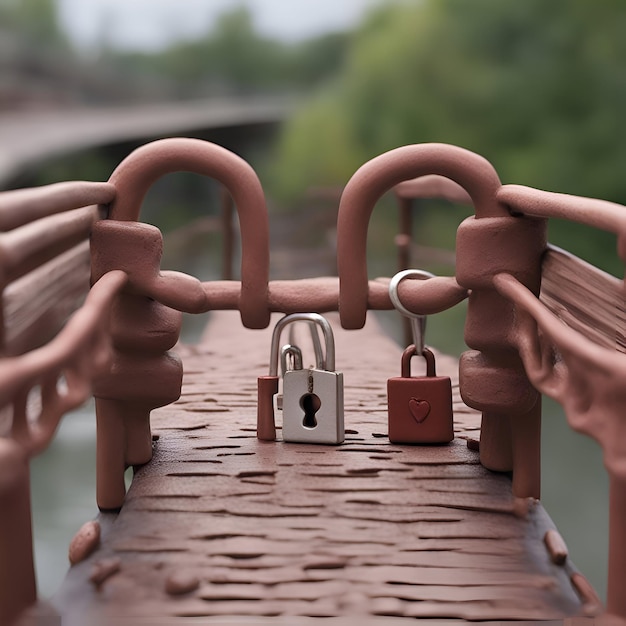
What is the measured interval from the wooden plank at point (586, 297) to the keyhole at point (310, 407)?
0.81 feet

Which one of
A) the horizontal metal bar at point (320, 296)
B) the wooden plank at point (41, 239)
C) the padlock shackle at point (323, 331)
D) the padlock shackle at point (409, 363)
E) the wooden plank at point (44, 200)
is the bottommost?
the padlock shackle at point (409, 363)

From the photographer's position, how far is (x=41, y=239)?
60 cm

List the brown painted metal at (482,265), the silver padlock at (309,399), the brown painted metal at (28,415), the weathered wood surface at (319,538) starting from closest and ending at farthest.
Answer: the brown painted metal at (28,415) → the weathered wood surface at (319,538) → the brown painted metal at (482,265) → the silver padlock at (309,399)

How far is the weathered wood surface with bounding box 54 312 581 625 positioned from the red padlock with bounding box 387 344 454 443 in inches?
0.8

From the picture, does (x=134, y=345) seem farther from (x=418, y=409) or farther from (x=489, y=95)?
→ (x=489, y=95)

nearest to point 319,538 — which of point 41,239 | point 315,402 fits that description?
point 315,402

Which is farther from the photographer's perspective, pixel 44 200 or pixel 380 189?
pixel 380 189

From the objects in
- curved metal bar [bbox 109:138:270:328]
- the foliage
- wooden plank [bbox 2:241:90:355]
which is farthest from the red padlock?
the foliage

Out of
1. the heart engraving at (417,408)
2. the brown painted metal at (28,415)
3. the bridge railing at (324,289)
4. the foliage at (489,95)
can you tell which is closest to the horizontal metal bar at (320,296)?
the bridge railing at (324,289)

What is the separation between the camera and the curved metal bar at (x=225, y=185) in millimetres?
846

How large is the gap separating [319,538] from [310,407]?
21 cm

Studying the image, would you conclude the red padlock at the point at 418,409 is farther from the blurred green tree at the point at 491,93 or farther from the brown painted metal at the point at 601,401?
the blurred green tree at the point at 491,93

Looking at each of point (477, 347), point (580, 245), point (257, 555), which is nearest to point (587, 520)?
point (477, 347)

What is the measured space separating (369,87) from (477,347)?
416cm
